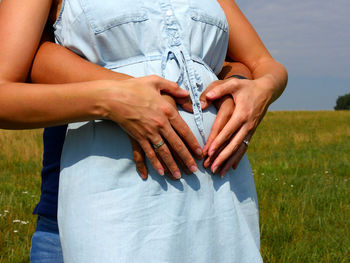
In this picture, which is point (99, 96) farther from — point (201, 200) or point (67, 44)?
point (201, 200)

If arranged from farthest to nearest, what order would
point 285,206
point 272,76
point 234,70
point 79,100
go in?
point 285,206, point 234,70, point 272,76, point 79,100

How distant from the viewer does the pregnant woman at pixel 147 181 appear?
1.22 metres

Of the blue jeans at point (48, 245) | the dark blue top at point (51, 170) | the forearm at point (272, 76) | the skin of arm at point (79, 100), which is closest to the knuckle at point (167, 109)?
the skin of arm at point (79, 100)

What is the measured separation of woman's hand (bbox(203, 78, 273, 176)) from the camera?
1348mm

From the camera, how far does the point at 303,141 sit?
1245 cm

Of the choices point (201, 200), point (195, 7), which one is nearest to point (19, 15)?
point (195, 7)

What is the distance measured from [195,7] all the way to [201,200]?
0.69 m

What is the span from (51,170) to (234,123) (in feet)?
2.54

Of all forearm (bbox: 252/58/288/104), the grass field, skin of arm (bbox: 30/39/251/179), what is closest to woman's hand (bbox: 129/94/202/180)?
skin of arm (bbox: 30/39/251/179)

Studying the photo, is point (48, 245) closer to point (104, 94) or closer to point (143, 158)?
point (143, 158)

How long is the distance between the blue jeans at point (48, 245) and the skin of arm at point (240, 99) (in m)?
0.73

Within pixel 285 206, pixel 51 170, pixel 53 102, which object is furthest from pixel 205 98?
pixel 285 206

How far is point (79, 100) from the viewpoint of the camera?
1.19 metres

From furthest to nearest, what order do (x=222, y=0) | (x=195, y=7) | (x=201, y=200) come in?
(x=222, y=0) < (x=195, y=7) < (x=201, y=200)
